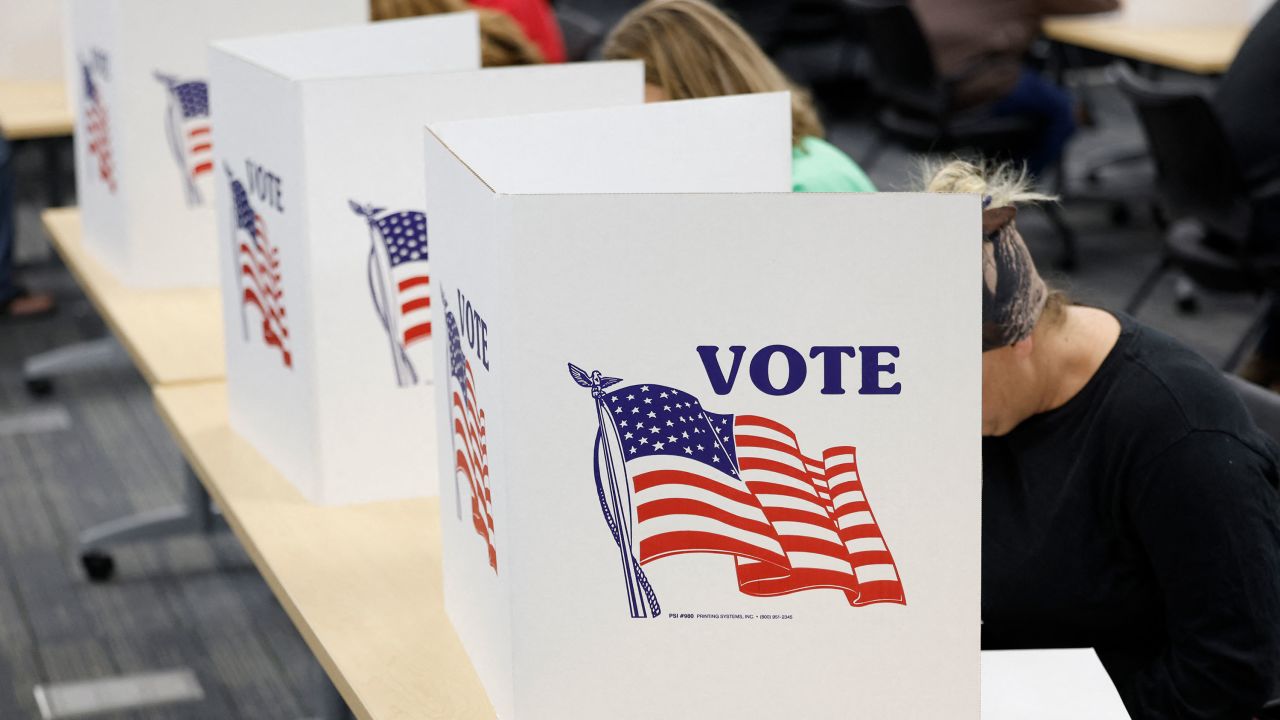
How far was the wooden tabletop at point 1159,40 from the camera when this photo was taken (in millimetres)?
4539

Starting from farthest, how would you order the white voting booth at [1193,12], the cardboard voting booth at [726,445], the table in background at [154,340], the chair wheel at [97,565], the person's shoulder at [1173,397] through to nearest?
the white voting booth at [1193,12] < the chair wheel at [97,565] < the table in background at [154,340] < the person's shoulder at [1173,397] < the cardboard voting booth at [726,445]

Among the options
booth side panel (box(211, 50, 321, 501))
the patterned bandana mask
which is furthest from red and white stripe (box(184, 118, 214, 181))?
the patterned bandana mask

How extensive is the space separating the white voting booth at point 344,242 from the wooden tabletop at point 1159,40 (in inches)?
133

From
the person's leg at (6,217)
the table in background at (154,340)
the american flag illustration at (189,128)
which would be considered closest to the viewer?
the table in background at (154,340)

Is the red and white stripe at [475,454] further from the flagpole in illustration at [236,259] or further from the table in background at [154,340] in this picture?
the table in background at [154,340]

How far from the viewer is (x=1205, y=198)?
3.62m

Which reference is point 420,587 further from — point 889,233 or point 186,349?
point 186,349

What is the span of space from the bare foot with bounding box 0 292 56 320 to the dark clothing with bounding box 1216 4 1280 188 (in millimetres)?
Answer: 3400

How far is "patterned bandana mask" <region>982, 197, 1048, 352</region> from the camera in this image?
1358 millimetres

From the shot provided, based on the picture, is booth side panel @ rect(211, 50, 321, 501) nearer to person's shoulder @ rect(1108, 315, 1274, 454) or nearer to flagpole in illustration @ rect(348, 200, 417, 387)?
flagpole in illustration @ rect(348, 200, 417, 387)

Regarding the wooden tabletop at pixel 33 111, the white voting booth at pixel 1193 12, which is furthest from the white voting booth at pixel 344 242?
the white voting booth at pixel 1193 12

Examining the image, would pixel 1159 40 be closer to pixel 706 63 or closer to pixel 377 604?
pixel 706 63

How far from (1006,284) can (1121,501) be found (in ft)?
0.91

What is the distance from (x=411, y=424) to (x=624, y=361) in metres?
0.65
